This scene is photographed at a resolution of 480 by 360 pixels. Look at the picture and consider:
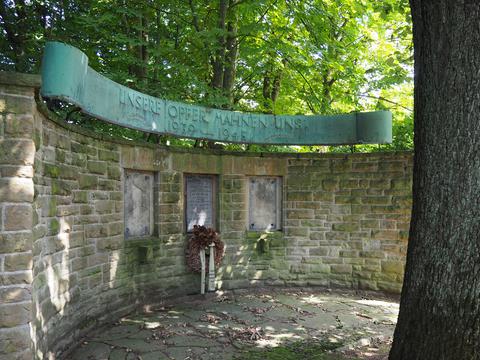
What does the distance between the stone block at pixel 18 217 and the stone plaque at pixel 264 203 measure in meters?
4.97

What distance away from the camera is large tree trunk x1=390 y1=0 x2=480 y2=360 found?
3031 millimetres

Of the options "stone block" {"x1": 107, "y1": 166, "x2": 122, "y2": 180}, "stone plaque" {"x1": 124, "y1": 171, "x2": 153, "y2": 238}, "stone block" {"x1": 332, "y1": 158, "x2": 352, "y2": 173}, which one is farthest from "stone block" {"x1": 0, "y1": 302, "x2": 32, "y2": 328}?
"stone block" {"x1": 332, "y1": 158, "x2": 352, "y2": 173}

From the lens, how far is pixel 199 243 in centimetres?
696

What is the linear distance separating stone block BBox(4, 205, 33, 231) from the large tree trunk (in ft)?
10.5

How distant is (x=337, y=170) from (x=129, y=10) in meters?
4.95

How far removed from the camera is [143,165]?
6.45m

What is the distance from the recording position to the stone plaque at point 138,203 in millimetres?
6367

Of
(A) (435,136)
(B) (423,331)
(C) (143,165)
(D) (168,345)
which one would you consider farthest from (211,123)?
(B) (423,331)

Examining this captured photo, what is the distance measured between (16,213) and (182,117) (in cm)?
381

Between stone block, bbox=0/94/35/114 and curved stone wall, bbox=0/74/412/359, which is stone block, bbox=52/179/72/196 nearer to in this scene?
curved stone wall, bbox=0/74/412/359

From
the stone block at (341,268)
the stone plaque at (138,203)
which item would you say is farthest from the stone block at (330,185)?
the stone plaque at (138,203)

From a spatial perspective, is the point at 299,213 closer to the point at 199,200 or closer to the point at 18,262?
the point at 199,200

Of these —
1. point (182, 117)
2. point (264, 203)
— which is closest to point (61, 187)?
point (182, 117)

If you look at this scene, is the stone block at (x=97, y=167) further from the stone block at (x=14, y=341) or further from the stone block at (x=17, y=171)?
the stone block at (x=14, y=341)
